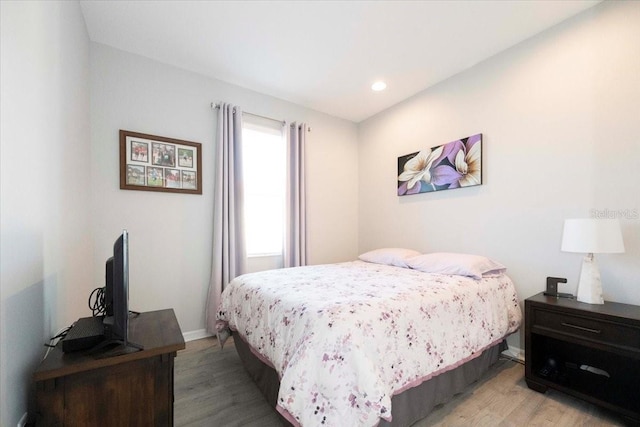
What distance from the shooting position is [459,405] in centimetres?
176

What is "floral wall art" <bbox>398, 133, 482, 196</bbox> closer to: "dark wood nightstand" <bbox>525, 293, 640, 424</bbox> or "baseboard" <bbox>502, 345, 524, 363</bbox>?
"dark wood nightstand" <bbox>525, 293, 640, 424</bbox>

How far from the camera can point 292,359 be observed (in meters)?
1.27

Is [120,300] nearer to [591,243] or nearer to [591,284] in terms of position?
[591,243]

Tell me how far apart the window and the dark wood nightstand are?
2581mm

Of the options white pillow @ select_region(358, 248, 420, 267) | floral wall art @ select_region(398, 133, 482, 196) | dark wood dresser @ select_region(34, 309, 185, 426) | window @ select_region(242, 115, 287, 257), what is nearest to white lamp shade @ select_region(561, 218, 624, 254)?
floral wall art @ select_region(398, 133, 482, 196)

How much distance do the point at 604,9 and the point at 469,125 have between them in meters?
1.15

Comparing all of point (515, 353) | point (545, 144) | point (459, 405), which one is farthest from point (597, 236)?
point (459, 405)

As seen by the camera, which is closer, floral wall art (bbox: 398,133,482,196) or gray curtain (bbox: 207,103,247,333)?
floral wall art (bbox: 398,133,482,196)

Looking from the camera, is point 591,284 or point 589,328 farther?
point 591,284

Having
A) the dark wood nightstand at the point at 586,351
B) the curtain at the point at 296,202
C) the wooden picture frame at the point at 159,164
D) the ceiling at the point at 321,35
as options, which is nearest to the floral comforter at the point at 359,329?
the dark wood nightstand at the point at 586,351

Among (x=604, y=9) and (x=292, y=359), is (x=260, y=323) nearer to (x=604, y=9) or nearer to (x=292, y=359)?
(x=292, y=359)

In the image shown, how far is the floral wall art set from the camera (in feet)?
8.97

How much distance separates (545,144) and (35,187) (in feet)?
11.1

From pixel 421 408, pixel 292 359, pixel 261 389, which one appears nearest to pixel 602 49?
pixel 421 408
